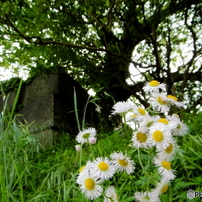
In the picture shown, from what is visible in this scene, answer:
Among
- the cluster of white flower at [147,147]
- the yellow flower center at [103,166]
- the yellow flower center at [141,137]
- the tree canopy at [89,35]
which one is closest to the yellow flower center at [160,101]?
the cluster of white flower at [147,147]

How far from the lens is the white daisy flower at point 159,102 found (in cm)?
68

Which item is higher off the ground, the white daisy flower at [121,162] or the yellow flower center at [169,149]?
the yellow flower center at [169,149]

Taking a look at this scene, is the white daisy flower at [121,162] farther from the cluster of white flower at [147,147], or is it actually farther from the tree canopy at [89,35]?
the tree canopy at [89,35]

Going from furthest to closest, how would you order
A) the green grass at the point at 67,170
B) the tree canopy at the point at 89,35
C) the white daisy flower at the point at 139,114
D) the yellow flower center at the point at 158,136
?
the tree canopy at the point at 89,35, the green grass at the point at 67,170, the white daisy flower at the point at 139,114, the yellow flower center at the point at 158,136

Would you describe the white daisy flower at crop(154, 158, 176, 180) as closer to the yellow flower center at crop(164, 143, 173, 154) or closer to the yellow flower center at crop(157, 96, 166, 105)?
the yellow flower center at crop(164, 143, 173, 154)

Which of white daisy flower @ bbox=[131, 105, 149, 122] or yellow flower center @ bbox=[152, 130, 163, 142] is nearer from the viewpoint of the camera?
yellow flower center @ bbox=[152, 130, 163, 142]

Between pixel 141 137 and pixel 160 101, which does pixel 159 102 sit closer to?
pixel 160 101

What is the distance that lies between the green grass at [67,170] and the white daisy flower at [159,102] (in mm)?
111

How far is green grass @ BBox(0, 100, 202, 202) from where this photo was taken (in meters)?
0.87

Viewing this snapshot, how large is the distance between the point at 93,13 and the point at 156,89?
82.9 inches

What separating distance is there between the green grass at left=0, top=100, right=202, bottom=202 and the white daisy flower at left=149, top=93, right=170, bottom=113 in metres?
0.11

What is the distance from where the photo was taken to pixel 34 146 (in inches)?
71.3

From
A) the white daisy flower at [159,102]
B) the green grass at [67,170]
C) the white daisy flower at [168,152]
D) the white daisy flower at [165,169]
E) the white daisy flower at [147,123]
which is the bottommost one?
the green grass at [67,170]

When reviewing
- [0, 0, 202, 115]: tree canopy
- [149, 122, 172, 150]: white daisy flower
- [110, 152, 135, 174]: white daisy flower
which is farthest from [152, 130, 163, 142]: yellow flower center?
[0, 0, 202, 115]: tree canopy
